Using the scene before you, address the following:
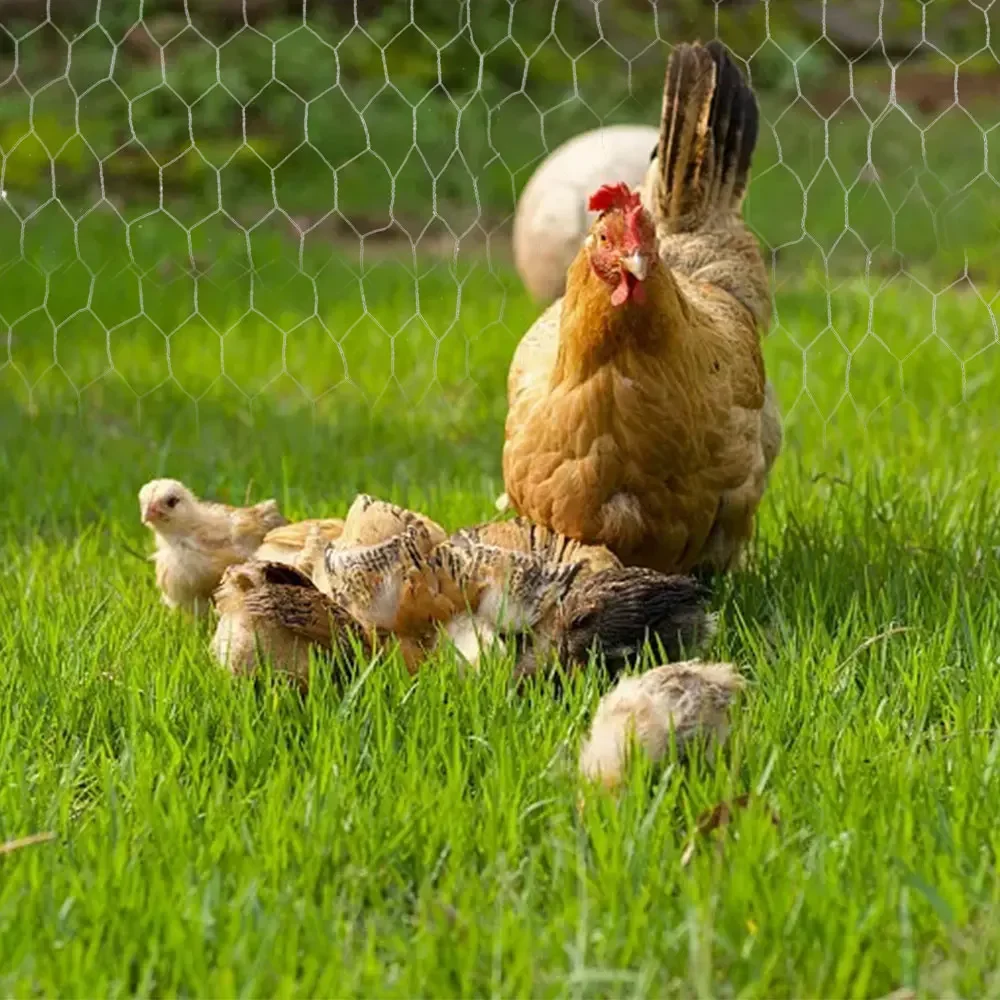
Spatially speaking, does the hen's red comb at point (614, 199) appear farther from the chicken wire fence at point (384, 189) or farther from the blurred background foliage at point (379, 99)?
the blurred background foliage at point (379, 99)

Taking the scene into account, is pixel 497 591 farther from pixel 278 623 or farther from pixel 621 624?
pixel 278 623

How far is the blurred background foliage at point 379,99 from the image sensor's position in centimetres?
975

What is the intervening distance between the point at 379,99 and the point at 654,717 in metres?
8.87

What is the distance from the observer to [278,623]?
3.06m

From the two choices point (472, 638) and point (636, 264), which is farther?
point (636, 264)

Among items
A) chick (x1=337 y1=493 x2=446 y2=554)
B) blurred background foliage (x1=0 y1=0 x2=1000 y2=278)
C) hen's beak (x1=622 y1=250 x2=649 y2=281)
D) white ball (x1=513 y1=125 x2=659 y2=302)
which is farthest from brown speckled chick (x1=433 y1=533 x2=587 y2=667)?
blurred background foliage (x1=0 y1=0 x2=1000 y2=278)

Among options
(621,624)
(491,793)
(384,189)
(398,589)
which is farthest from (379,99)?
(491,793)

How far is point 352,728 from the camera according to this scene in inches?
109

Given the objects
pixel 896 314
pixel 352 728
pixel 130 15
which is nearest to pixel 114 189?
pixel 130 15

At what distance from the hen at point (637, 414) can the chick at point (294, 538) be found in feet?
1.37

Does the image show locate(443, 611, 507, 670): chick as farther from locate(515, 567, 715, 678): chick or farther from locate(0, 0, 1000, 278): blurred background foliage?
locate(0, 0, 1000, 278): blurred background foliage

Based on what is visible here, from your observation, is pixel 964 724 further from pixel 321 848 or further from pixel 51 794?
pixel 51 794

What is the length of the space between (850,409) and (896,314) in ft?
4.80

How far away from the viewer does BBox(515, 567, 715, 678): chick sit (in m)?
3.17
